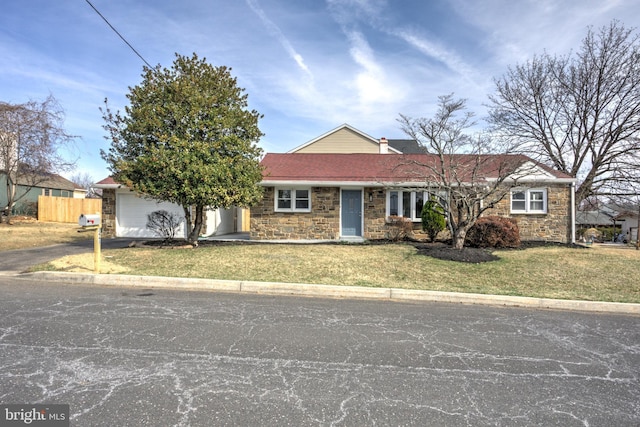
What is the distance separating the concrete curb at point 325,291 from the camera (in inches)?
268

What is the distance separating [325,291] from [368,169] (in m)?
10.3

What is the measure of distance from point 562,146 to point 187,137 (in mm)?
21643

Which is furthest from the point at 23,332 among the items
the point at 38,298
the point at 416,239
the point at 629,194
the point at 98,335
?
the point at 629,194

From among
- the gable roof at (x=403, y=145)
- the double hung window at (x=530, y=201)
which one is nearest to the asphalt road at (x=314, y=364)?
the double hung window at (x=530, y=201)

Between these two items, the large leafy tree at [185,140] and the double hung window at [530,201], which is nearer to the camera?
the large leafy tree at [185,140]

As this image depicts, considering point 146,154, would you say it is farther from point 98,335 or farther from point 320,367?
point 320,367

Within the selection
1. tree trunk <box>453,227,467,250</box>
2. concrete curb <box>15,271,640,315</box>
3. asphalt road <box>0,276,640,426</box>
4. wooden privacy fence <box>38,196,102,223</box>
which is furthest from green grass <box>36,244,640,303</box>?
wooden privacy fence <box>38,196,102,223</box>

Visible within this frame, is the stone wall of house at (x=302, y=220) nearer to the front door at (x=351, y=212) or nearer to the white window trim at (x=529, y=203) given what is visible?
the front door at (x=351, y=212)

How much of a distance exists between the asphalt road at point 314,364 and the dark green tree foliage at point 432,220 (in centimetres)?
775

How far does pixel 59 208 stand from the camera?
90.8ft

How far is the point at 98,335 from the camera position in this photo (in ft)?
15.0

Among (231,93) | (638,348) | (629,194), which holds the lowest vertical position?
(638,348)

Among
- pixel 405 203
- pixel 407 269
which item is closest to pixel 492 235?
pixel 405 203

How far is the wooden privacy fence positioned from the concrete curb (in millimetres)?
23052
